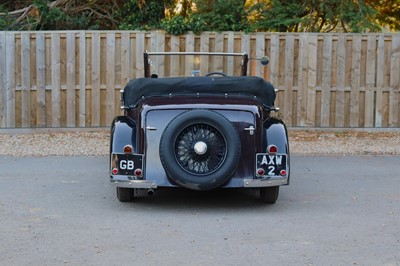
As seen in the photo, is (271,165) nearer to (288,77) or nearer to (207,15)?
(288,77)

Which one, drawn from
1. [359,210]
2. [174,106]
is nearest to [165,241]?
[174,106]

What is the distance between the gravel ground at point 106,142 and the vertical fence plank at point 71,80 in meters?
0.32

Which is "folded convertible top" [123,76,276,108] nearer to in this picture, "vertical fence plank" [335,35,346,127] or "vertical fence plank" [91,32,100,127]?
"vertical fence plank" [91,32,100,127]

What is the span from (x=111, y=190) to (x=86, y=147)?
14.0 ft

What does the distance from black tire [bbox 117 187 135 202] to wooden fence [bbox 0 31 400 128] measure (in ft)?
23.4

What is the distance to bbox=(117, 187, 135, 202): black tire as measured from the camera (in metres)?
9.25

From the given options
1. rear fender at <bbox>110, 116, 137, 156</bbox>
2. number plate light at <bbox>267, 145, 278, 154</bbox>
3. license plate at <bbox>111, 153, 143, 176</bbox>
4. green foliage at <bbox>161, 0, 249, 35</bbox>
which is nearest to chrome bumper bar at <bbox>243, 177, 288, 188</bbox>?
number plate light at <bbox>267, 145, 278, 154</bbox>

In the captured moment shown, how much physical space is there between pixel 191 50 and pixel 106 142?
2763 millimetres

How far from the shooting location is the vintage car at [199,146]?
8578 millimetres

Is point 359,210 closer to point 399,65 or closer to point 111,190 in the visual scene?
point 111,190

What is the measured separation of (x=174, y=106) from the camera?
8859 millimetres

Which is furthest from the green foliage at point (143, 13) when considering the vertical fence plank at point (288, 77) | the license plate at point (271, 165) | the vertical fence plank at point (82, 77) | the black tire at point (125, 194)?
the license plate at point (271, 165)

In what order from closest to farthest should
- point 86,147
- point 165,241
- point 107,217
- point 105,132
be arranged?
point 165,241
point 107,217
point 86,147
point 105,132

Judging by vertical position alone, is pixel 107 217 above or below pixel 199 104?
below
